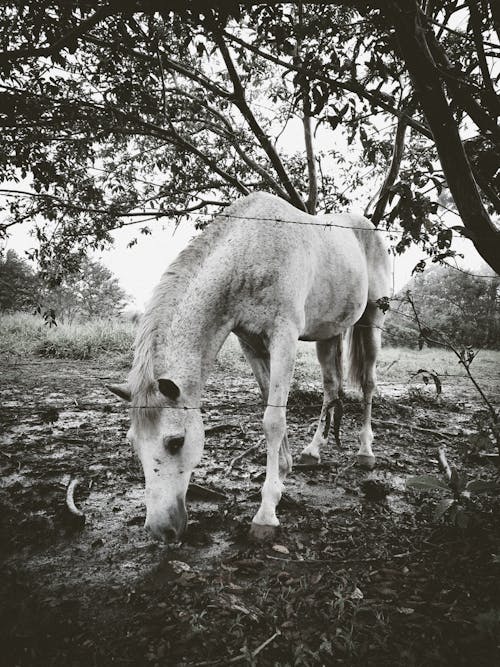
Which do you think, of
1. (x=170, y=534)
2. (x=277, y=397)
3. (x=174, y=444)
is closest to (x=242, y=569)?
(x=170, y=534)

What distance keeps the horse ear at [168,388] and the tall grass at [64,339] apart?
9.27m

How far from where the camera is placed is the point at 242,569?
2.25 m

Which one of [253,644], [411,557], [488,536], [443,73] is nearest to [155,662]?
[253,644]

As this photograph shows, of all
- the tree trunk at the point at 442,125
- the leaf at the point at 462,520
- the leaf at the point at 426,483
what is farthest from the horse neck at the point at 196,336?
the leaf at the point at 462,520

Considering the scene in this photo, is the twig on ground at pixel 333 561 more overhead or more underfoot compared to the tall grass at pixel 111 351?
more underfoot

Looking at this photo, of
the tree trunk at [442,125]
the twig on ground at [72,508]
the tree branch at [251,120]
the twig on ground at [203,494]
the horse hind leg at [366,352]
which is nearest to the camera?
the tree trunk at [442,125]

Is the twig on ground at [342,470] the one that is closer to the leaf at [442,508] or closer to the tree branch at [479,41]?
the leaf at [442,508]

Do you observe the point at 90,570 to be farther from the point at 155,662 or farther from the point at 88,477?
the point at 88,477

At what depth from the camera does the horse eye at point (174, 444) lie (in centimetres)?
235

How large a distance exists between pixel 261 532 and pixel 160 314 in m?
1.61

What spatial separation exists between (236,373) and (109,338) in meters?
5.03

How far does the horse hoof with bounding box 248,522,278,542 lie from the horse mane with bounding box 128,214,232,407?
3.64 ft

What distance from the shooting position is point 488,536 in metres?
2.16

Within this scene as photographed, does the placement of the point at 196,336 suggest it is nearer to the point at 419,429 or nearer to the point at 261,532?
the point at 261,532
